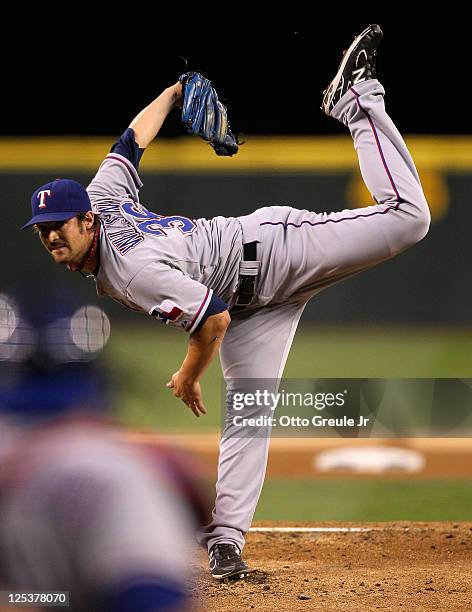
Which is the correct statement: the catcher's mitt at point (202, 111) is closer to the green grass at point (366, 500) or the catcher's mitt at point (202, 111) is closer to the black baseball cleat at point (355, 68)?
the black baseball cleat at point (355, 68)

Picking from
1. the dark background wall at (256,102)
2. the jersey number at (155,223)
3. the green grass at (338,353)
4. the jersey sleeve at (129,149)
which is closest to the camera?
the jersey number at (155,223)

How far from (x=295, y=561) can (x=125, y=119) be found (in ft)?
15.5

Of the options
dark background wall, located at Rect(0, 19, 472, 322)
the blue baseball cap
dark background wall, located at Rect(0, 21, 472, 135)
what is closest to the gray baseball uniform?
the blue baseball cap

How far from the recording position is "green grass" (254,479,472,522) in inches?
142

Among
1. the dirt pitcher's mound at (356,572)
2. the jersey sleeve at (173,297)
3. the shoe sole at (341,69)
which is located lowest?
the dirt pitcher's mound at (356,572)

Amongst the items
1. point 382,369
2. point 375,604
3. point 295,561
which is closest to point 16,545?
point 375,604

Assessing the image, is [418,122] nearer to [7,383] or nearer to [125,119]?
[125,119]

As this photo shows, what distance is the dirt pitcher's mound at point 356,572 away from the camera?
220cm

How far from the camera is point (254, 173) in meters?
4.90

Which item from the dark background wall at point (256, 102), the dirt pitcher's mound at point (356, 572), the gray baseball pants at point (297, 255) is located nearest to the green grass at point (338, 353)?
the dark background wall at point (256, 102)

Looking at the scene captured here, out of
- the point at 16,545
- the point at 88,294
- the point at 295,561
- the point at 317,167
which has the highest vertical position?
the point at 317,167

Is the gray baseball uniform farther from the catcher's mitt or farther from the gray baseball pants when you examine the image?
the catcher's mitt

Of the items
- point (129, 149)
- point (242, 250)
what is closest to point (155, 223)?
point (242, 250)

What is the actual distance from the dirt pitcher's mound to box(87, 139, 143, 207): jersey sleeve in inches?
43.1
